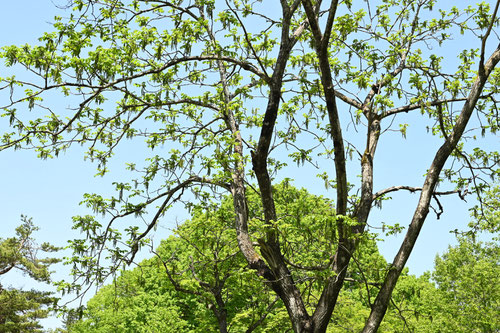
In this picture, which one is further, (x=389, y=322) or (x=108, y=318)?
(x=108, y=318)

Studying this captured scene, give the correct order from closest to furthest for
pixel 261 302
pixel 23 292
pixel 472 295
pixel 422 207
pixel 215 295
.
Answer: pixel 422 207
pixel 215 295
pixel 261 302
pixel 472 295
pixel 23 292

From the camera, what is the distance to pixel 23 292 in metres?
38.7

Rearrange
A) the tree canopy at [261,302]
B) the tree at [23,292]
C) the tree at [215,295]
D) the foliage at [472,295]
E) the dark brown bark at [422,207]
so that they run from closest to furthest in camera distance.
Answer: the dark brown bark at [422,207]
the tree at [215,295]
the tree canopy at [261,302]
the foliage at [472,295]
the tree at [23,292]

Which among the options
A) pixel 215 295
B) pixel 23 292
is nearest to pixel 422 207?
pixel 215 295

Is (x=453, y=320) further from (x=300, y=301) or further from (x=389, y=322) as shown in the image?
(x=300, y=301)

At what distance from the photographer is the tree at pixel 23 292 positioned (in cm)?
3722

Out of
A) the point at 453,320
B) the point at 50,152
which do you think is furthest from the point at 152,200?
the point at 453,320

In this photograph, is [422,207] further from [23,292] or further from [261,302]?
[23,292]

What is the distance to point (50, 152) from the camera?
440 inches

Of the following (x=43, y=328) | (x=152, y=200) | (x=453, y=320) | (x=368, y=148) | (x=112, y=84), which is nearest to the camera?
(x=112, y=84)

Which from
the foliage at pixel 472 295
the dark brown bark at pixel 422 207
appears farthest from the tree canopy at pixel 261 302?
the dark brown bark at pixel 422 207

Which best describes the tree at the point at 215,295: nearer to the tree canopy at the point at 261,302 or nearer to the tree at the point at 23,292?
the tree canopy at the point at 261,302

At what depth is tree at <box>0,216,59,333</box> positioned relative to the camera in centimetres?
3722

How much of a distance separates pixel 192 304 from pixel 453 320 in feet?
40.9
